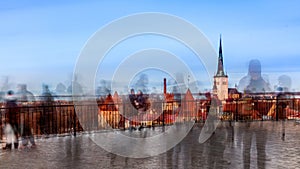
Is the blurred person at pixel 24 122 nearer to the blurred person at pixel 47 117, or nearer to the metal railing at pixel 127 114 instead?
the metal railing at pixel 127 114

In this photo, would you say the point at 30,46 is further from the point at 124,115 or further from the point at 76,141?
the point at 76,141

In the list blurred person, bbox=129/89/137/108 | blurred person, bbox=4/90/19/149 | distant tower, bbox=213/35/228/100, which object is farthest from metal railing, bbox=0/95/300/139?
distant tower, bbox=213/35/228/100

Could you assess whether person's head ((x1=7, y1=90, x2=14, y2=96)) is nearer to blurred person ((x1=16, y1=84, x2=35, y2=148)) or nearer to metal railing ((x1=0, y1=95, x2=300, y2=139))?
blurred person ((x1=16, y1=84, x2=35, y2=148))

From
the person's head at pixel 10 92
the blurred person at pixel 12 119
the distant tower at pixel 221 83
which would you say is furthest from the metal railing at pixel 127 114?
the distant tower at pixel 221 83

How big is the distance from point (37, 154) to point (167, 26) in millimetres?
4180

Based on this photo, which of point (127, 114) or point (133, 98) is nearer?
point (133, 98)

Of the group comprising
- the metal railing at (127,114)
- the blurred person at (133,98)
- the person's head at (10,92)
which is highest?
the person's head at (10,92)

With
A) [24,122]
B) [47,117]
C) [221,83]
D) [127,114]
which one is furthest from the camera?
[127,114]

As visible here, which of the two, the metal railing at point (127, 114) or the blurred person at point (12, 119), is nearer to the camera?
the blurred person at point (12, 119)

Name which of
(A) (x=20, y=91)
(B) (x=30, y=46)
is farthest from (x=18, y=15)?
(A) (x=20, y=91)

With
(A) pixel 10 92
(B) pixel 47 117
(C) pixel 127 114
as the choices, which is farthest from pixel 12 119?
(C) pixel 127 114

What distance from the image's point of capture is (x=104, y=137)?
37.9ft

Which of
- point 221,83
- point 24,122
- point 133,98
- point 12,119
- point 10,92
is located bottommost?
point 24,122

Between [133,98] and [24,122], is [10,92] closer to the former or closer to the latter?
[24,122]
